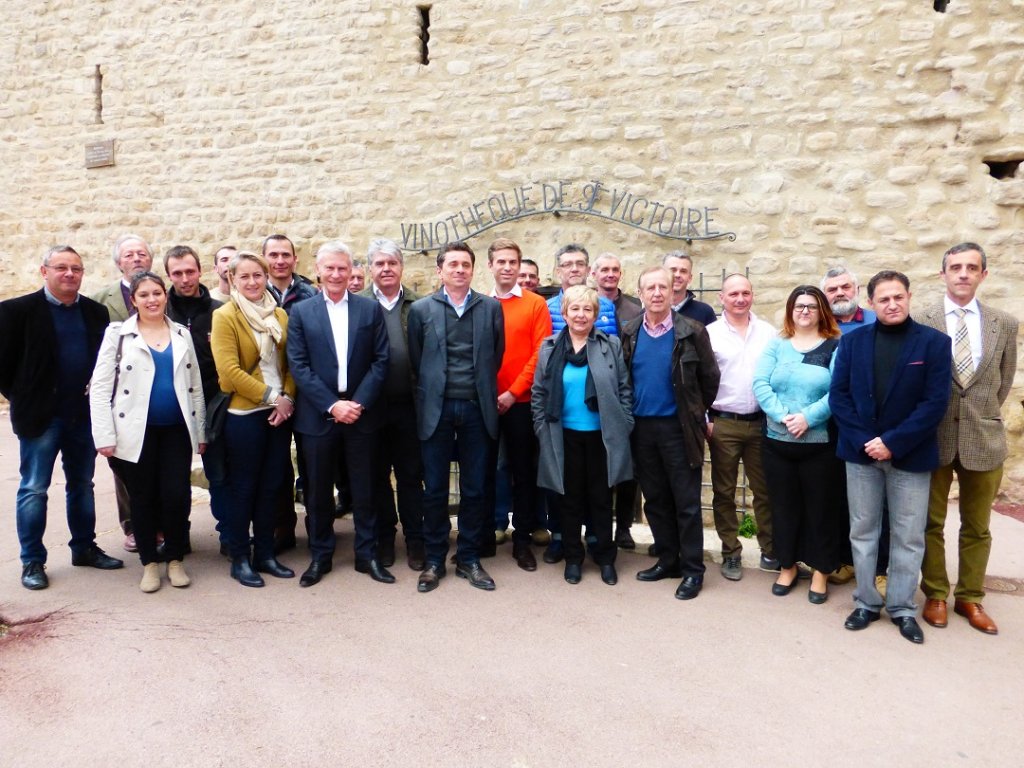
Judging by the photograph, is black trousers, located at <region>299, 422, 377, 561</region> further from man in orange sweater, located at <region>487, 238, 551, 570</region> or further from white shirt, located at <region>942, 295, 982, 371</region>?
white shirt, located at <region>942, 295, 982, 371</region>

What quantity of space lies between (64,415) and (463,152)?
14.8ft

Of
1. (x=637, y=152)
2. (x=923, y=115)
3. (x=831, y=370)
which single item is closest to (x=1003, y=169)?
(x=923, y=115)

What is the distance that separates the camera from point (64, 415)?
3662 millimetres

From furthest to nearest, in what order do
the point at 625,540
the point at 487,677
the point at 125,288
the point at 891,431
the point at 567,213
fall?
the point at 567,213
the point at 625,540
the point at 125,288
the point at 891,431
the point at 487,677

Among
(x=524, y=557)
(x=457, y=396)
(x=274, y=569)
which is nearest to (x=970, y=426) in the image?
(x=524, y=557)

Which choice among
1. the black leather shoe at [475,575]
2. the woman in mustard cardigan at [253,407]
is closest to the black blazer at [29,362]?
the woman in mustard cardigan at [253,407]

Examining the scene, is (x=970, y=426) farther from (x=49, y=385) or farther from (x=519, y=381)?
(x=49, y=385)

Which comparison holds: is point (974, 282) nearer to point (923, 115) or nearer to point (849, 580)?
point (849, 580)

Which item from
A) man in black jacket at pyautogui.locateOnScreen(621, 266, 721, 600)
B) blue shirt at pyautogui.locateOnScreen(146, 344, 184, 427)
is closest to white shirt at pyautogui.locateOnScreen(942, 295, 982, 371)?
man in black jacket at pyautogui.locateOnScreen(621, 266, 721, 600)

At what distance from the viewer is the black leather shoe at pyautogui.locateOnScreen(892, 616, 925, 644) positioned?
309 cm

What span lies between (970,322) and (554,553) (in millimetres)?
2392

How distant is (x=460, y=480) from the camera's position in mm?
3857

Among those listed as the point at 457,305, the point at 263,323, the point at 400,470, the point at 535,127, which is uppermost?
the point at 535,127

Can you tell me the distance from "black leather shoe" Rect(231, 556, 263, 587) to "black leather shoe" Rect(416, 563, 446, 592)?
2.75 feet
